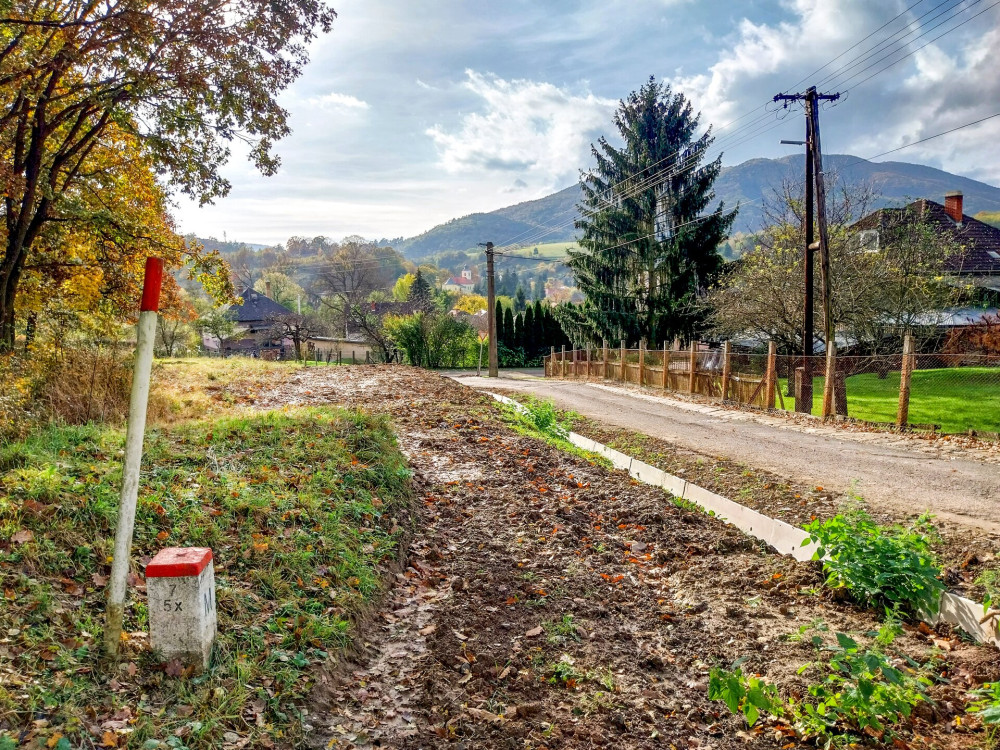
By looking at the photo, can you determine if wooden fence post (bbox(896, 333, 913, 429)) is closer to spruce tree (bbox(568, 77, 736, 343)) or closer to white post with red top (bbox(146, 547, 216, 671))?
white post with red top (bbox(146, 547, 216, 671))

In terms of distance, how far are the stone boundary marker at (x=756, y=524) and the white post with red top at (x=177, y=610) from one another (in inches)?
174

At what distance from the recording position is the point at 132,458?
2746 mm

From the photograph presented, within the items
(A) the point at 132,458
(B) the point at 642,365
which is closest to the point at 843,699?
(A) the point at 132,458

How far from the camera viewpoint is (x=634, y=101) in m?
30.9

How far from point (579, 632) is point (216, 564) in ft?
7.92

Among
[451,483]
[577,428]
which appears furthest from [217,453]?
[577,428]

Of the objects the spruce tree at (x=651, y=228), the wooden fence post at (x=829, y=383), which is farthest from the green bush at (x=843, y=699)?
the spruce tree at (x=651, y=228)

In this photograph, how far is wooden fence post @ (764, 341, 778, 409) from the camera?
47.2 feet

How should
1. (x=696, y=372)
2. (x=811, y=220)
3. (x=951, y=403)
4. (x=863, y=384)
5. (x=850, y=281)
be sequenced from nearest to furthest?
1. (x=951, y=403)
2. (x=811, y=220)
3. (x=696, y=372)
4. (x=850, y=281)
5. (x=863, y=384)

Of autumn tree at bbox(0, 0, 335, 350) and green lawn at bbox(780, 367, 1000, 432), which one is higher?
autumn tree at bbox(0, 0, 335, 350)

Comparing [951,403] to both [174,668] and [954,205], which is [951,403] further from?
[954,205]

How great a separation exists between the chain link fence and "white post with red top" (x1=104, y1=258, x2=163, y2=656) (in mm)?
12017

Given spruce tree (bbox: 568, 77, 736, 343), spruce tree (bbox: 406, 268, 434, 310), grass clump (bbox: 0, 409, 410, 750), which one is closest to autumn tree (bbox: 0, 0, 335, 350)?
grass clump (bbox: 0, 409, 410, 750)

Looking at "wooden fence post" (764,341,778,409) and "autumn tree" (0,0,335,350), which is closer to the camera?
"autumn tree" (0,0,335,350)
